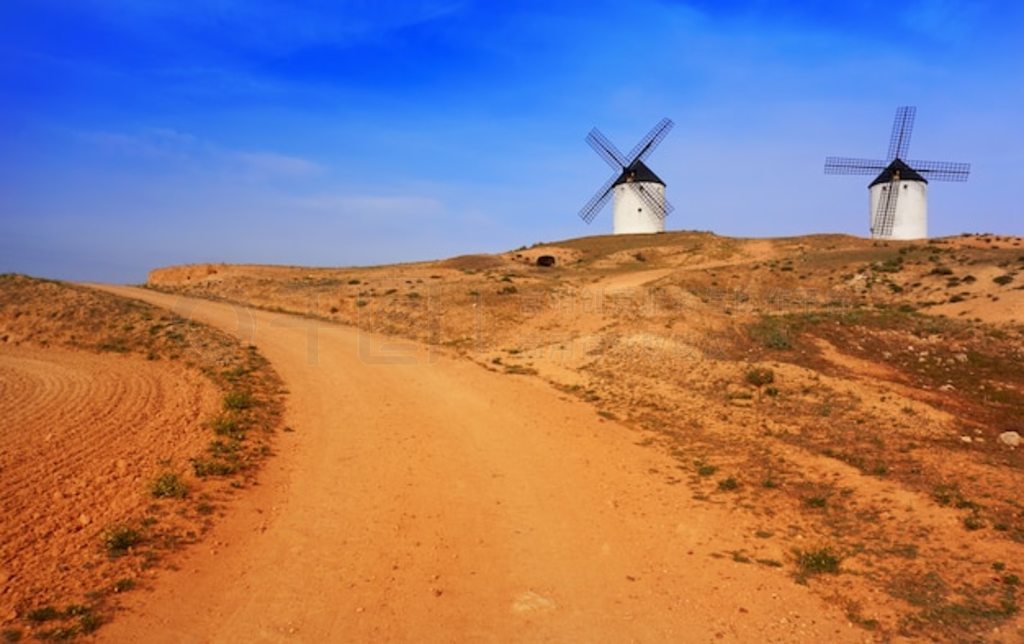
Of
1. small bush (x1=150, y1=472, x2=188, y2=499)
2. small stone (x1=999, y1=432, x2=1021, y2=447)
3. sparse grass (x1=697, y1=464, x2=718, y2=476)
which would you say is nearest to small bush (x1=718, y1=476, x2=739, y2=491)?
sparse grass (x1=697, y1=464, x2=718, y2=476)

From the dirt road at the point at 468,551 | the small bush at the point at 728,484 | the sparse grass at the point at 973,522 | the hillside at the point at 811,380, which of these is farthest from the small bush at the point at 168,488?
the sparse grass at the point at 973,522

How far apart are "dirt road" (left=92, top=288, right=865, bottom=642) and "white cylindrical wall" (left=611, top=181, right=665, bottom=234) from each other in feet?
152

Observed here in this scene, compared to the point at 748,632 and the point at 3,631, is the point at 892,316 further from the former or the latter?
the point at 3,631

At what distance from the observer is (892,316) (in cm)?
2384

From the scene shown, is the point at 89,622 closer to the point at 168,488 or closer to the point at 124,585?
the point at 124,585

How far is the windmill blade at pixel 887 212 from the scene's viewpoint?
5378 cm

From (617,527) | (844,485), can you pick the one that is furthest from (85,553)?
(844,485)

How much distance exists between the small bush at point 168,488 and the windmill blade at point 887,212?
5682 centimetres

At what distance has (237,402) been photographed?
44.9ft

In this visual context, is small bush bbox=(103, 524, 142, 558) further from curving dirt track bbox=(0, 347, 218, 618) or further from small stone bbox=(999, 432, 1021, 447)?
small stone bbox=(999, 432, 1021, 447)

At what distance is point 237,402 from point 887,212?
181 ft

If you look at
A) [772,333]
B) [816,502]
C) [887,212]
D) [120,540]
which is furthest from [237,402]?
[887,212]

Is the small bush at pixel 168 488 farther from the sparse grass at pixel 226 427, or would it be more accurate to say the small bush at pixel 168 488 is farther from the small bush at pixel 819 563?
the small bush at pixel 819 563

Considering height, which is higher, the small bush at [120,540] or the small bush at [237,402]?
the small bush at [237,402]
